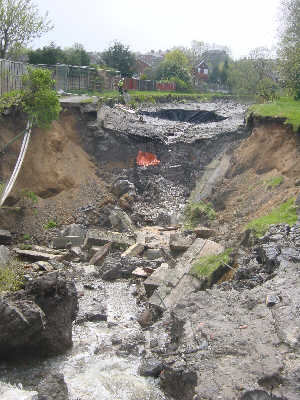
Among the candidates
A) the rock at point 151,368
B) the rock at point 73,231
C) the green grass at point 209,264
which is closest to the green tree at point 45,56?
the rock at point 73,231

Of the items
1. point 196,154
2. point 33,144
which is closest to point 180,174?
point 196,154

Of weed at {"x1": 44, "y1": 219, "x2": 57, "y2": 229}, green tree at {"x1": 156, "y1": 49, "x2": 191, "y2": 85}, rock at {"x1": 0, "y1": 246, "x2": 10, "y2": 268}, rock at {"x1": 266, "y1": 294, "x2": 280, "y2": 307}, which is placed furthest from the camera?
green tree at {"x1": 156, "y1": 49, "x2": 191, "y2": 85}

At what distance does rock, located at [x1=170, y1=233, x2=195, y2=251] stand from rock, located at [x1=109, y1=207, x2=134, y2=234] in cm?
247

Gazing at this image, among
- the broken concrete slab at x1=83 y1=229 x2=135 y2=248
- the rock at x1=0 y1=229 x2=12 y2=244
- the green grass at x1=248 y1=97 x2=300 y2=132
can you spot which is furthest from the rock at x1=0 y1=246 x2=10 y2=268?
the green grass at x1=248 y1=97 x2=300 y2=132

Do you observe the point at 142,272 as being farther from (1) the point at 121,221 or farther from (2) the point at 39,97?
(2) the point at 39,97

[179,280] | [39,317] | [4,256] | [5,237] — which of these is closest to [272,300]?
[179,280]

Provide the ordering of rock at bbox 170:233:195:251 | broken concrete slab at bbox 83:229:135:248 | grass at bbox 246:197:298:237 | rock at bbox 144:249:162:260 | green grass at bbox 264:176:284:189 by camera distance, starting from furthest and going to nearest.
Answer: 1. green grass at bbox 264:176:284:189
2. broken concrete slab at bbox 83:229:135:248
3. rock at bbox 144:249:162:260
4. rock at bbox 170:233:195:251
5. grass at bbox 246:197:298:237

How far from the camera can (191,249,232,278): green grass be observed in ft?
38.6

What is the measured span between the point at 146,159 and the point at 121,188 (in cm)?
335

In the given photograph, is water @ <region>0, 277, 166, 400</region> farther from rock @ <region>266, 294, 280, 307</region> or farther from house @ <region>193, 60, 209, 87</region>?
house @ <region>193, 60, 209, 87</region>

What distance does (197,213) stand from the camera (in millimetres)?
18859

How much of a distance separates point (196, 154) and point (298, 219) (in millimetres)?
12714

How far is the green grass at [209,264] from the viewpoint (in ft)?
38.6

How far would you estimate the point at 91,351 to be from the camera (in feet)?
31.7
